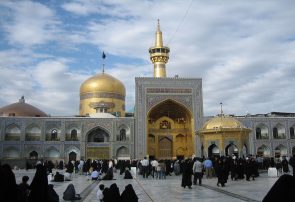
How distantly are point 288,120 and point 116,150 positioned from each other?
577 inches

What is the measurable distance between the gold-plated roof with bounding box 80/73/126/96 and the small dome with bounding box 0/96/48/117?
16.1 ft

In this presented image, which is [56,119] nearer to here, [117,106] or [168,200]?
[117,106]

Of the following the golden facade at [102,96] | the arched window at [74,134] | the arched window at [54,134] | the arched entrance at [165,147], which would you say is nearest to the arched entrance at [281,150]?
the arched entrance at [165,147]

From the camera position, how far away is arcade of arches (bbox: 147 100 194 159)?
29386 millimetres

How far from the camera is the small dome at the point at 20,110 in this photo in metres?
34.0

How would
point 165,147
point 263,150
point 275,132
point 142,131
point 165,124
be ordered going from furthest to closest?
point 165,124
point 275,132
point 165,147
point 263,150
point 142,131

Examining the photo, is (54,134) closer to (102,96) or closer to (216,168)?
(102,96)

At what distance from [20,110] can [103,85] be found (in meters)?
8.32

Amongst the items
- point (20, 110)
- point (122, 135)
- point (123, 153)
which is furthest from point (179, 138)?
point (20, 110)

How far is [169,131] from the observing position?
1196 inches

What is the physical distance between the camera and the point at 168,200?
25.4 ft

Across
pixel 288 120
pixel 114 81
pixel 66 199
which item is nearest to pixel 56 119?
pixel 114 81

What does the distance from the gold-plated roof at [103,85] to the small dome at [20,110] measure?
16.1 ft

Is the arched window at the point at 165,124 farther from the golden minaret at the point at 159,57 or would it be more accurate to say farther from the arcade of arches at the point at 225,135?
the arcade of arches at the point at 225,135
